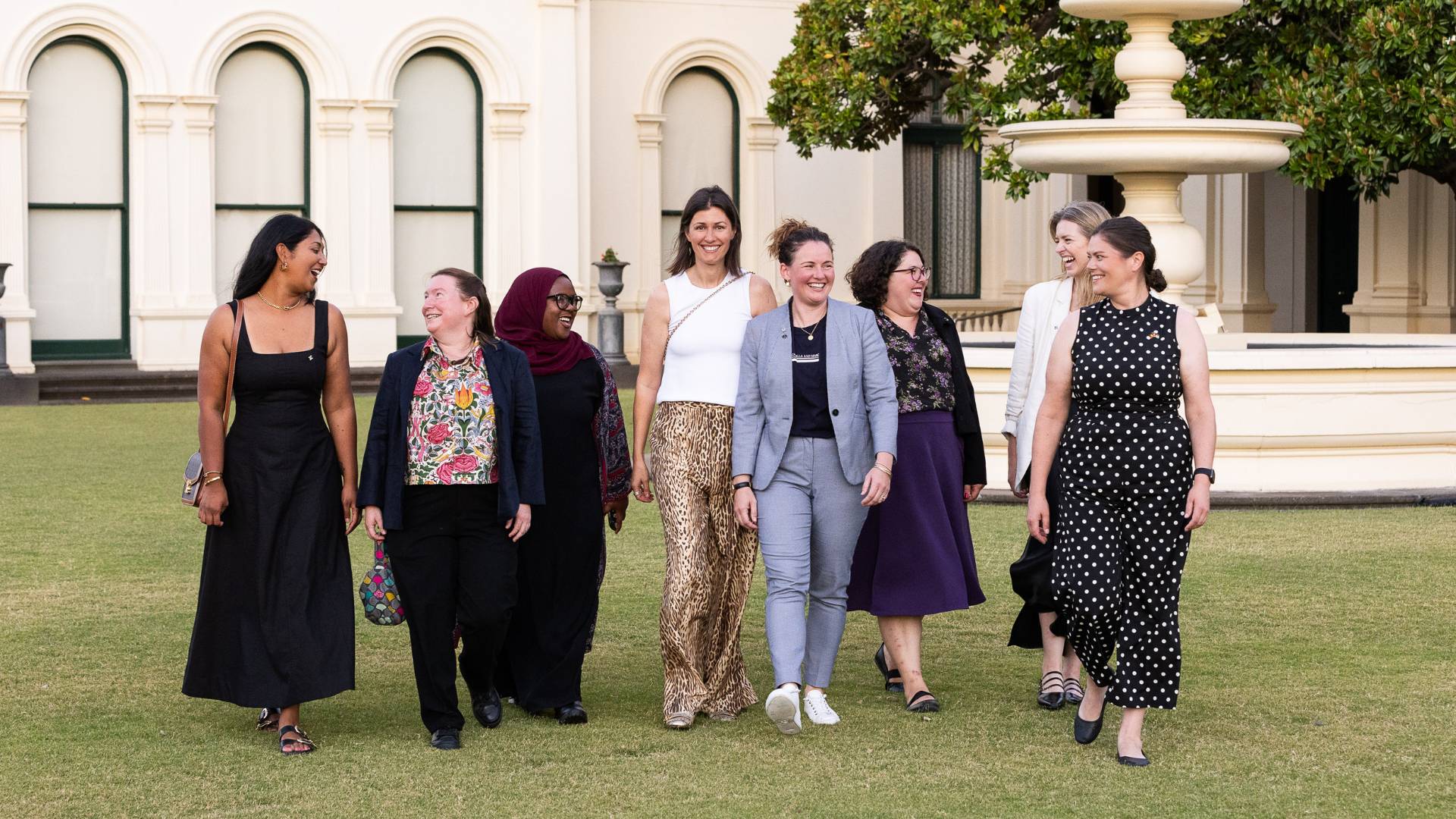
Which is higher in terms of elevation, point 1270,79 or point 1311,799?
point 1270,79

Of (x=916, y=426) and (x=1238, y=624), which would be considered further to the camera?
(x=1238, y=624)

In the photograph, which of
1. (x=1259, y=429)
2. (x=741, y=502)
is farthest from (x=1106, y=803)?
(x=1259, y=429)

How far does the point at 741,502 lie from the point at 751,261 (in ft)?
60.8

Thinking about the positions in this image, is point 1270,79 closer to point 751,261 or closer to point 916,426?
point 751,261

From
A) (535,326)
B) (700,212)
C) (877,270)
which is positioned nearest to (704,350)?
(700,212)

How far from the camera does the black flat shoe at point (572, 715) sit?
6496mm

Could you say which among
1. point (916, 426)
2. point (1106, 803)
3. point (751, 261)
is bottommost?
point (1106, 803)

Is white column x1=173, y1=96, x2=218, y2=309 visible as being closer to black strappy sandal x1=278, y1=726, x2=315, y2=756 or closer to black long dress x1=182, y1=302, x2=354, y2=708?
black long dress x1=182, y1=302, x2=354, y2=708

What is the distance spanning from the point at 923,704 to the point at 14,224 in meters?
16.9

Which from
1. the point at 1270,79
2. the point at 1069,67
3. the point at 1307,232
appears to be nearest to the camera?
the point at 1270,79

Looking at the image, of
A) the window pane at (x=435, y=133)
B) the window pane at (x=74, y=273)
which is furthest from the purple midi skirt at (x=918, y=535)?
the window pane at (x=435, y=133)

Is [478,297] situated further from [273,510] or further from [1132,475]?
[1132,475]

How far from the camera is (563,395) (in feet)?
21.5

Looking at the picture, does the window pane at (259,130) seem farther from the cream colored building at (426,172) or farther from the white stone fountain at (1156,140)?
the white stone fountain at (1156,140)
